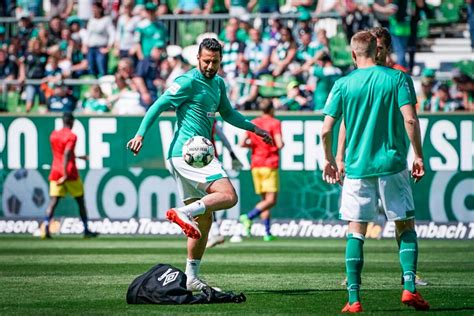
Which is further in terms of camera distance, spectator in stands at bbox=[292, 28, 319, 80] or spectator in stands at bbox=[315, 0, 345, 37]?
spectator in stands at bbox=[315, 0, 345, 37]

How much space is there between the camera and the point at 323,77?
2533cm

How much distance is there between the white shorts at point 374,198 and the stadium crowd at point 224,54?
1447cm

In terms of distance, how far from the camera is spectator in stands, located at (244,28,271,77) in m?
27.0

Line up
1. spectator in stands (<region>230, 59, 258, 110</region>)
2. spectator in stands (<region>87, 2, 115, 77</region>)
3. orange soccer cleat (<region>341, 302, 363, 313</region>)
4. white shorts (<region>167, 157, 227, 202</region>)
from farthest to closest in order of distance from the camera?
1. spectator in stands (<region>87, 2, 115, 77</region>)
2. spectator in stands (<region>230, 59, 258, 110</region>)
3. white shorts (<region>167, 157, 227, 202</region>)
4. orange soccer cleat (<region>341, 302, 363, 313</region>)

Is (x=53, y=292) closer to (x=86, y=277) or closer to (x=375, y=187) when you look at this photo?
(x=86, y=277)

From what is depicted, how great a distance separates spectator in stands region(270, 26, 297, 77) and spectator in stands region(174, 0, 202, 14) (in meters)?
3.53

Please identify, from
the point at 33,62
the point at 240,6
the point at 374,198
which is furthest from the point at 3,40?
the point at 374,198

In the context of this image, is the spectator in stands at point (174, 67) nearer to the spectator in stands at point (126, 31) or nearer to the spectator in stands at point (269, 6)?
the spectator in stands at point (126, 31)

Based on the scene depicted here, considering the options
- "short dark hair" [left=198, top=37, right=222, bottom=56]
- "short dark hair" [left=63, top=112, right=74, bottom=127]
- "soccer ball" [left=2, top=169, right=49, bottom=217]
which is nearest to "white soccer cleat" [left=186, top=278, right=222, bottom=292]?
"short dark hair" [left=198, top=37, right=222, bottom=56]

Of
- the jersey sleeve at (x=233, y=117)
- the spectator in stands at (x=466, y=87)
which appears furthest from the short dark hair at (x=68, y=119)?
the jersey sleeve at (x=233, y=117)

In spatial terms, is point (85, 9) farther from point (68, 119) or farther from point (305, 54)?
point (68, 119)

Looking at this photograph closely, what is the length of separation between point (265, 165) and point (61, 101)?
675 cm

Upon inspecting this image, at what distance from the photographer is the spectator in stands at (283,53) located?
2669 centimetres

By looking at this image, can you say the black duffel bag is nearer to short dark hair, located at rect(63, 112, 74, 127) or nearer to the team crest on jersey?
the team crest on jersey
